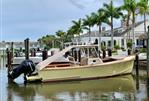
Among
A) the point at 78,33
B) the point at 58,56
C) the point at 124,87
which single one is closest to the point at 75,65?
the point at 58,56

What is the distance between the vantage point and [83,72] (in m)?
31.8

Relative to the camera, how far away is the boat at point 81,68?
30688mm

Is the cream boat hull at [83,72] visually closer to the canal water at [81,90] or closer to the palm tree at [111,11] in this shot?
the canal water at [81,90]

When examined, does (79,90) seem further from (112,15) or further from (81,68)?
(112,15)

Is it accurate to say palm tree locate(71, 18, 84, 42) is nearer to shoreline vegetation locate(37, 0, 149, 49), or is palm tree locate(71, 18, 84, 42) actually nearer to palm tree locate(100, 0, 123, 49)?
shoreline vegetation locate(37, 0, 149, 49)

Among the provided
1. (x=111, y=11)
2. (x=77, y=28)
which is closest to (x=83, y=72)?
(x=111, y=11)

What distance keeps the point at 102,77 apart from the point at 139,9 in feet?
106

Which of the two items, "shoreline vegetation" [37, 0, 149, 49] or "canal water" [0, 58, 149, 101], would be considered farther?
"shoreline vegetation" [37, 0, 149, 49]

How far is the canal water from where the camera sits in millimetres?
22422

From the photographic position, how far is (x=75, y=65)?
32312 mm

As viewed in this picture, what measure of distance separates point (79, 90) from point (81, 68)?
5.68 m

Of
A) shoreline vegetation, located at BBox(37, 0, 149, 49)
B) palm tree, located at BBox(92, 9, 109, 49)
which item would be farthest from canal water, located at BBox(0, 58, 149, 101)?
palm tree, located at BBox(92, 9, 109, 49)

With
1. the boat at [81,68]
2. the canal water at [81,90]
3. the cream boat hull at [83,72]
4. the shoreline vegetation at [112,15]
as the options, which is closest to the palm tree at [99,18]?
the shoreline vegetation at [112,15]

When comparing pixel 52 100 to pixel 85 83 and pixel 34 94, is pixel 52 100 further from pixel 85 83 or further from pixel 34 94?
pixel 85 83
